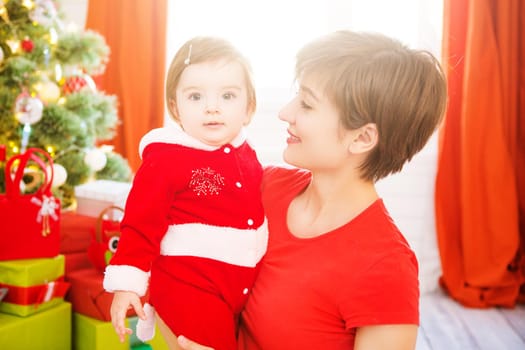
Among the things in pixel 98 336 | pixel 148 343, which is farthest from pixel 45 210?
pixel 148 343

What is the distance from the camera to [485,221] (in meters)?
3.22

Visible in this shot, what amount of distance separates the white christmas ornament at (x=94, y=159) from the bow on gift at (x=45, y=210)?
0.55m

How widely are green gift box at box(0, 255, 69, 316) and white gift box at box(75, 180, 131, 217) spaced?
42 cm

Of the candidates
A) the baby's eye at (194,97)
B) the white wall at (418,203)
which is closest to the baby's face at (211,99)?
the baby's eye at (194,97)

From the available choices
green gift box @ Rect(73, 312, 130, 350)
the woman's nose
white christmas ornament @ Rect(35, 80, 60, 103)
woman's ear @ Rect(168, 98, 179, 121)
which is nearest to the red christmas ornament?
white christmas ornament @ Rect(35, 80, 60, 103)

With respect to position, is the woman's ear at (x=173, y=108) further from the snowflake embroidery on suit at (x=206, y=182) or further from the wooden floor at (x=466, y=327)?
the wooden floor at (x=466, y=327)

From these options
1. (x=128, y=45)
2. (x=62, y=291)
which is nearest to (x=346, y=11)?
(x=128, y=45)

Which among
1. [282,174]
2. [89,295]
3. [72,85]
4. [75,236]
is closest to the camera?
[282,174]

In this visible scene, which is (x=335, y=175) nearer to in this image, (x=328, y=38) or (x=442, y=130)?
(x=328, y=38)

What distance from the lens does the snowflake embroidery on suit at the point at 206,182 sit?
118cm

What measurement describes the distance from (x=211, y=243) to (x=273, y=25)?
246cm

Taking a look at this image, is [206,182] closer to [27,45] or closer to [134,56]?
[27,45]

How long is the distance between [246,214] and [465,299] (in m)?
2.33

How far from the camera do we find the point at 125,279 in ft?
3.58
